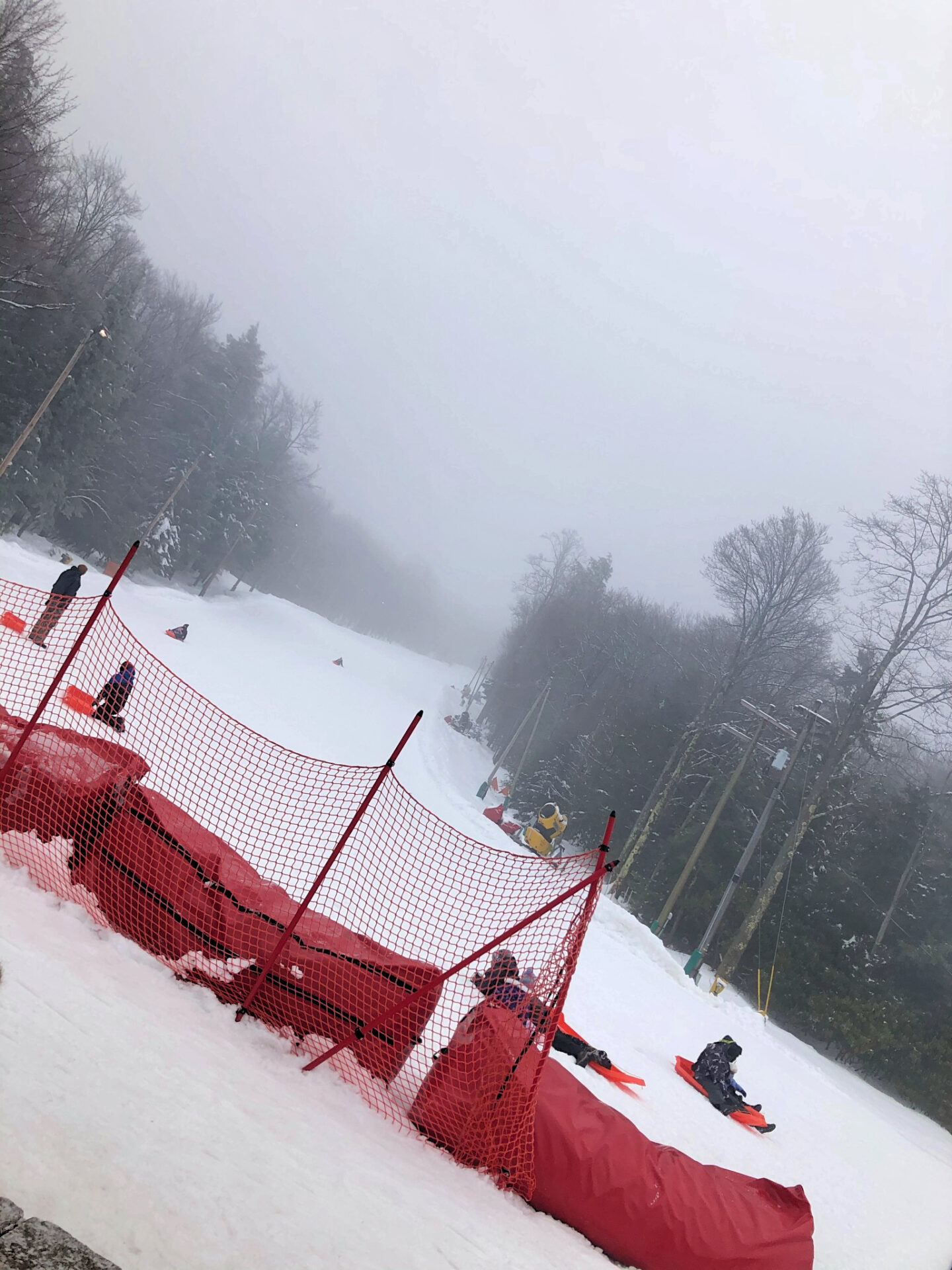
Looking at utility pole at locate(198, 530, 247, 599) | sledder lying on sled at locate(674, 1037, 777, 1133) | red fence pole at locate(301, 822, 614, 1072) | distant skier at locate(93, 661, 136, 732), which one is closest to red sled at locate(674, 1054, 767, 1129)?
sledder lying on sled at locate(674, 1037, 777, 1133)

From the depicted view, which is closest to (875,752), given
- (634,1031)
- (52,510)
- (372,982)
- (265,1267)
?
(634,1031)

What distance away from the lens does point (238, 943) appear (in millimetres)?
4391

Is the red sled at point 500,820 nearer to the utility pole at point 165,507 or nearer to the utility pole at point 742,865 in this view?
the utility pole at point 742,865

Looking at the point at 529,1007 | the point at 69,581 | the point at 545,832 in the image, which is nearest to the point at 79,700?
the point at 69,581

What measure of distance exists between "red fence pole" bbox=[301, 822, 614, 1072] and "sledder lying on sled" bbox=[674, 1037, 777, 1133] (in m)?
5.67

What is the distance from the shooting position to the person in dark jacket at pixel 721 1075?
790cm

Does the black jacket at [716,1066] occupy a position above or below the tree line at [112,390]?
below

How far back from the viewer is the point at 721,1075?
26.3 feet

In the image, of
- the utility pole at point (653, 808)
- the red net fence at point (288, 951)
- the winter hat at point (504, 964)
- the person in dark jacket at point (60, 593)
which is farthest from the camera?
the utility pole at point (653, 808)

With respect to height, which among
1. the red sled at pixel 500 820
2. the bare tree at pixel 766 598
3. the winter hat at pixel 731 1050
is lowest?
the red sled at pixel 500 820

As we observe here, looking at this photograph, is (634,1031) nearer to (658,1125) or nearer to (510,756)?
(658,1125)

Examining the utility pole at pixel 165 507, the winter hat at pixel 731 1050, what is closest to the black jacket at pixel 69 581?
the winter hat at pixel 731 1050

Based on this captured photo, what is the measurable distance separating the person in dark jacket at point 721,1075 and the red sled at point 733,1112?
5 centimetres

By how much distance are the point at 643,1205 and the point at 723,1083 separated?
5064mm
